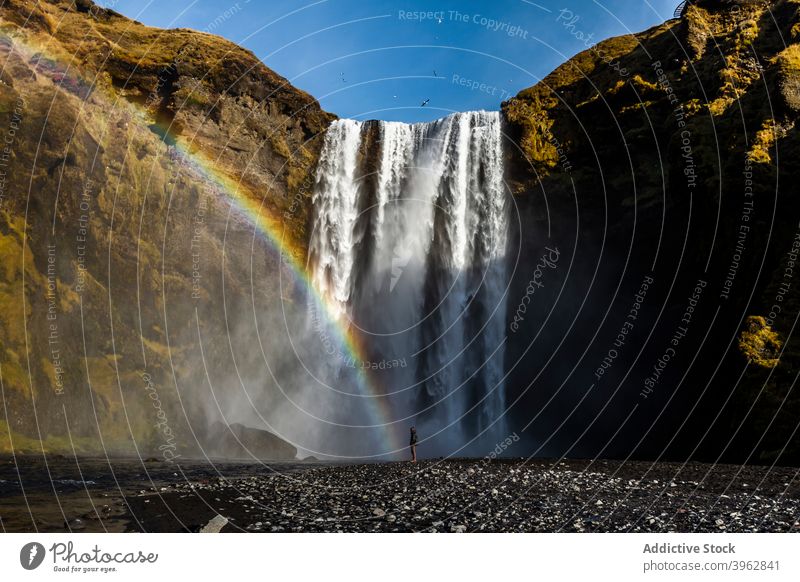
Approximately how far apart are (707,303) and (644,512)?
65.8 feet

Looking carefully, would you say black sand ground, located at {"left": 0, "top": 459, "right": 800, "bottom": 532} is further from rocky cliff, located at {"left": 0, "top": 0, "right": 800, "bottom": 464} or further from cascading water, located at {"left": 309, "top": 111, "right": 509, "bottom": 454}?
cascading water, located at {"left": 309, "top": 111, "right": 509, "bottom": 454}

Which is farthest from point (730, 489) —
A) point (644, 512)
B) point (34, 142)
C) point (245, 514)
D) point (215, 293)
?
point (34, 142)

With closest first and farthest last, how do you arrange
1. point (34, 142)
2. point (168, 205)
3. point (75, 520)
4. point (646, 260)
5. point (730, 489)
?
1. point (75, 520)
2. point (730, 489)
3. point (34, 142)
4. point (646, 260)
5. point (168, 205)

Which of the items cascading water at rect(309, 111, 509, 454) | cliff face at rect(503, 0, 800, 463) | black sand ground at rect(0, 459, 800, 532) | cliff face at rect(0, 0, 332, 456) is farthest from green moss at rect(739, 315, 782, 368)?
cliff face at rect(0, 0, 332, 456)

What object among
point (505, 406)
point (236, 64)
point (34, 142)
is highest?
point (236, 64)

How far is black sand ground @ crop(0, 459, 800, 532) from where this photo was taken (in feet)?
42.2

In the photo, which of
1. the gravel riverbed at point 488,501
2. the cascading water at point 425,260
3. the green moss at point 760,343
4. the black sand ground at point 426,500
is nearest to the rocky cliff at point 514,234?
the green moss at point 760,343

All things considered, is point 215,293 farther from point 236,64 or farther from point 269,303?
point 236,64

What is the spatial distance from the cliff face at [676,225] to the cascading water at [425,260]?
7.80 feet

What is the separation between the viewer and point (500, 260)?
42312 millimetres

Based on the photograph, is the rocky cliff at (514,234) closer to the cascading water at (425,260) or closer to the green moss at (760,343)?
the green moss at (760,343)

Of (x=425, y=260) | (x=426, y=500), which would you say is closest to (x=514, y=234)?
(x=425, y=260)

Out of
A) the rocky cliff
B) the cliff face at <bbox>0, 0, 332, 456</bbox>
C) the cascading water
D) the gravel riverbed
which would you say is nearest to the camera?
the gravel riverbed

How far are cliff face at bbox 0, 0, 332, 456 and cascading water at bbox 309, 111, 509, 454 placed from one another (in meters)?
3.61
